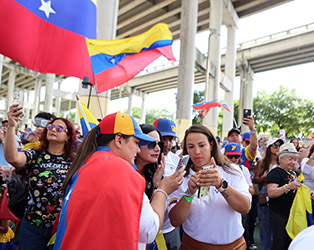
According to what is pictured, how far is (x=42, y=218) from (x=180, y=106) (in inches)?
458

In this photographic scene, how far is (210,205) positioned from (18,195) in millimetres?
2110

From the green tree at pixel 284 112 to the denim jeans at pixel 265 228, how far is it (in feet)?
106

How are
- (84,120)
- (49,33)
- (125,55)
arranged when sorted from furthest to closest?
(125,55) < (49,33) < (84,120)

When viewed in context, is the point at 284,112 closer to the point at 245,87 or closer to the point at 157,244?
the point at 245,87

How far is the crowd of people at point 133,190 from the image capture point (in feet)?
4.50

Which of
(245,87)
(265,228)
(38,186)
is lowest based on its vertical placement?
(265,228)

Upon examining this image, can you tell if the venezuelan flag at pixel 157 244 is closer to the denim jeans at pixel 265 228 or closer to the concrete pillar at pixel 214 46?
the denim jeans at pixel 265 228

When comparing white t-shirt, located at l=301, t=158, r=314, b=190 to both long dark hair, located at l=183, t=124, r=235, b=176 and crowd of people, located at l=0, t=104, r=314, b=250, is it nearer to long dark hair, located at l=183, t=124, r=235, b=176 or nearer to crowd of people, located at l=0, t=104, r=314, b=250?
crowd of people, located at l=0, t=104, r=314, b=250

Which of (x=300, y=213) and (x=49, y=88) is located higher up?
(x=49, y=88)

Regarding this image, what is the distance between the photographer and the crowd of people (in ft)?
4.50

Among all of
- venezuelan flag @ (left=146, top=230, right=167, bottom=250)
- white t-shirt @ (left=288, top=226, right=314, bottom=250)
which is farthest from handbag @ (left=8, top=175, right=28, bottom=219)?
white t-shirt @ (left=288, top=226, right=314, bottom=250)

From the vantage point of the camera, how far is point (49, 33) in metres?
3.81

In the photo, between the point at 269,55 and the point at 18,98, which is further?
the point at 269,55

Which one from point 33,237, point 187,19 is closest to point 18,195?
point 33,237
